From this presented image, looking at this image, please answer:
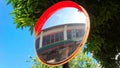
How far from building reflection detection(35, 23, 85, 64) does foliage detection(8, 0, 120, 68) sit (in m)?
5.47

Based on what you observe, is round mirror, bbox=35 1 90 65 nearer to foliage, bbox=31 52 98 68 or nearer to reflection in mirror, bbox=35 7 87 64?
reflection in mirror, bbox=35 7 87 64

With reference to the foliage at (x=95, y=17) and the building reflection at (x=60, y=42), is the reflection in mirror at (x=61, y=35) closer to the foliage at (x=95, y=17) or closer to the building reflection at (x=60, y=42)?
the building reflection at (x=60, y=42)

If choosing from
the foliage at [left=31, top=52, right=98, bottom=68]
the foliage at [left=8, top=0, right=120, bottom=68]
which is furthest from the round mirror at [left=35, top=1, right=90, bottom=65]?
the foliage at [left=31, top=52, right=98, bottom=68]

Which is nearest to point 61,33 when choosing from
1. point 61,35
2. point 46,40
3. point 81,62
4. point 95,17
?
point 61,35

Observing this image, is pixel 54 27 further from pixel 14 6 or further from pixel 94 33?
pixel 14 6

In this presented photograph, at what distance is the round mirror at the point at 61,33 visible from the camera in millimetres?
4148

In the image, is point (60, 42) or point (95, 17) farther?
point (95, 17)

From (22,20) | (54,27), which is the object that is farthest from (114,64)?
(54,27)

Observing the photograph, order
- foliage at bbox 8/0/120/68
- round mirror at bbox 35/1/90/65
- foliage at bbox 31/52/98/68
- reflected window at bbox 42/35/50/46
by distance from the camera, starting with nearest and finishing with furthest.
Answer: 1. round mirror at bbox 35/1/90/65
2. reflected window at bbox 42/35/50/46
3. foliage at bbox 8/0/120/68
4. foliage at bbox 31/52/98/68

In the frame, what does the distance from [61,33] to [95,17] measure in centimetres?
587

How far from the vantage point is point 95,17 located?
10000mm

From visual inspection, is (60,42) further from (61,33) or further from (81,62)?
(81,62)

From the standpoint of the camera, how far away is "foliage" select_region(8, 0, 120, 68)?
9.95m

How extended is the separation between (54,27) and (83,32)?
0.71 meters
